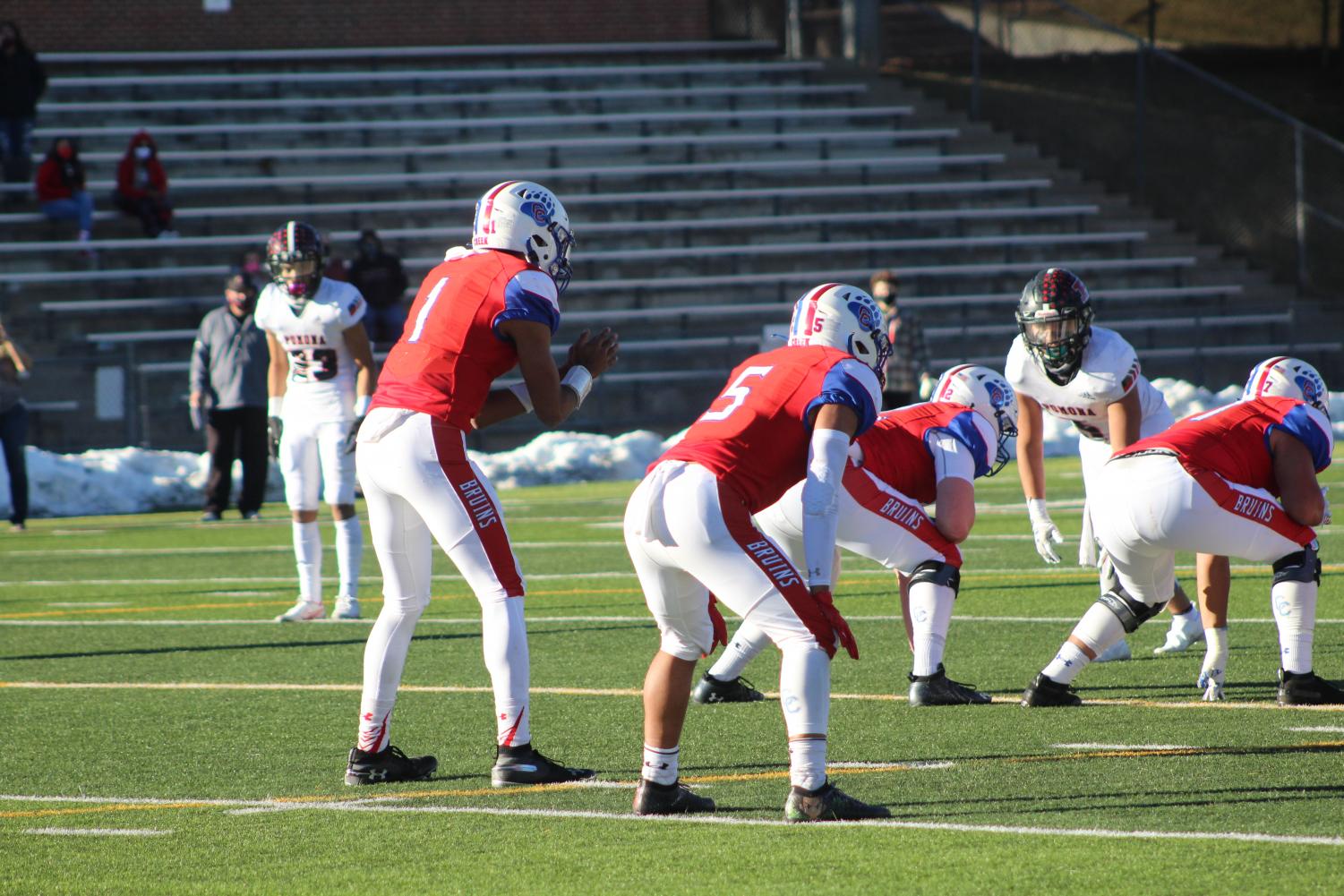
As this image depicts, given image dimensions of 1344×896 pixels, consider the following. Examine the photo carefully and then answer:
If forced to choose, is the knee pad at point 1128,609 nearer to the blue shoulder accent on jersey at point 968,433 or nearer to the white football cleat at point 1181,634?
the blue shoulder accent on jersey at point 968,433

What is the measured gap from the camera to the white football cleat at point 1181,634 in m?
8.23

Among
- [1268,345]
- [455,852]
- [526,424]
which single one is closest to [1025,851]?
[455,852]

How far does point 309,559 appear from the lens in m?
10.0

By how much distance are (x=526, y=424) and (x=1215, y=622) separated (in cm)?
1505

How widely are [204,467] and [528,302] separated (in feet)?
45.9

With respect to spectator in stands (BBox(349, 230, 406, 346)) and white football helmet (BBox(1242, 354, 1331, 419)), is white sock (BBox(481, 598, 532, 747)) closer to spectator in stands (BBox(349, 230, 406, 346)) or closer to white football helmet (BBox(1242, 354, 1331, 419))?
white football helmet (BBox(1242, 354, 1331, 419))

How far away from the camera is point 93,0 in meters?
28.0

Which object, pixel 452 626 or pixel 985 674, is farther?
pixel 452 626

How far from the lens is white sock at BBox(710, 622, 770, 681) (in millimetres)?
7086

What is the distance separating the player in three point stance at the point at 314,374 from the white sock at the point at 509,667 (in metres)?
4.12

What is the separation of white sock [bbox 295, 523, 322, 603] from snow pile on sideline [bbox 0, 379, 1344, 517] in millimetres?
8312

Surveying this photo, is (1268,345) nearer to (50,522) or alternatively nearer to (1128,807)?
(50,522)

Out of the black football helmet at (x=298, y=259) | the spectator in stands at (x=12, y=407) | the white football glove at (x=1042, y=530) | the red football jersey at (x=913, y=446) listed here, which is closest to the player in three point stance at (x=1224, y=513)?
the red football jersey at (x=913, y=446)

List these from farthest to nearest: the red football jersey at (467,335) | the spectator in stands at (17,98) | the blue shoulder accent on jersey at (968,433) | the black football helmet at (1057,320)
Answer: the spectator in stands at (17,98)
the blue shoulder accent on jersey at (968,433)
the black football helmet at (1057,320)
the red football jersey at (467,335)
